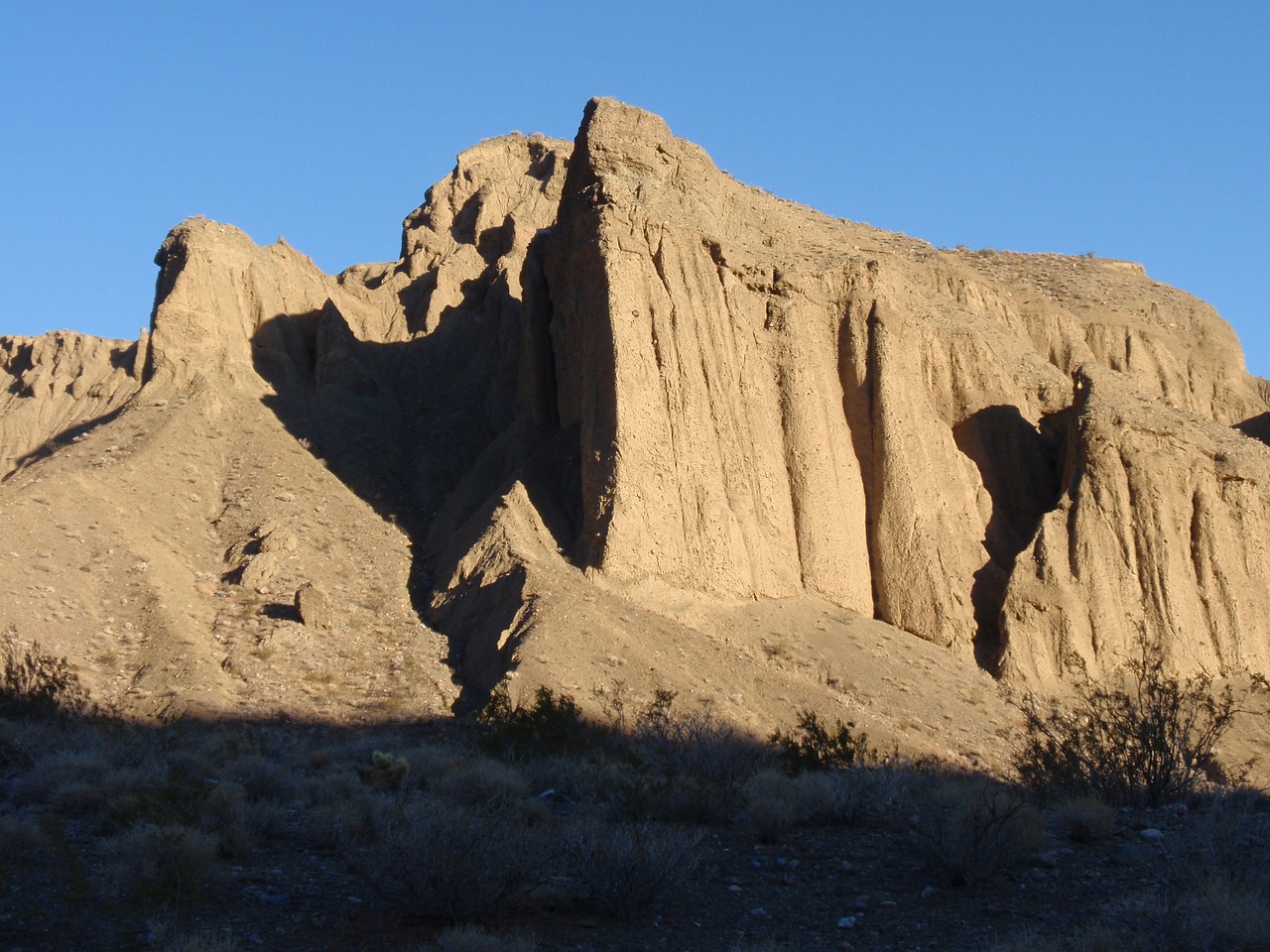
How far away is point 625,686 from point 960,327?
18.6m

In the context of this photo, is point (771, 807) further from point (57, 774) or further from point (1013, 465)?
point (1013, 465)

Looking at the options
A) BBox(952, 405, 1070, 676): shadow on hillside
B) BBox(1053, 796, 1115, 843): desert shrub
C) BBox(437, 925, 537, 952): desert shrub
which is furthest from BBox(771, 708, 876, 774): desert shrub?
BBox(952, 405, 1070, 676): shadow on hillside

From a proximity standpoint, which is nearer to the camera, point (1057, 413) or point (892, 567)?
point (892, 567)

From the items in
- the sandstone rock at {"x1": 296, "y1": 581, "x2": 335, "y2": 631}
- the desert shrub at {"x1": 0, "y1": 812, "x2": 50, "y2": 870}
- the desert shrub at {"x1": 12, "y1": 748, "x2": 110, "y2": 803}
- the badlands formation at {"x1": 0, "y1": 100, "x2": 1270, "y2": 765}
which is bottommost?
the desert shrub at {"x1": 0, "y1": 812, "x2": 50, "y2": 870}

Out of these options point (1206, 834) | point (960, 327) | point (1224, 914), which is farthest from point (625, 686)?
point (960, 327)

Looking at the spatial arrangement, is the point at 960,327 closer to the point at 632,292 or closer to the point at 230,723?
the point at 632,292

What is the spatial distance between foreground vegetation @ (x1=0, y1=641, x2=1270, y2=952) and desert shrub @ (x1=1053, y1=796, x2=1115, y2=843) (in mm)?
31

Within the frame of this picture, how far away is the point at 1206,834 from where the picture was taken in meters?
11.9

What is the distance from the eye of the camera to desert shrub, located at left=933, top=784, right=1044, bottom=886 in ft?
37.1

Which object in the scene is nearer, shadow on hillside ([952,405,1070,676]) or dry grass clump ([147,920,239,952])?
dry grass clump ([147,920,239,952])

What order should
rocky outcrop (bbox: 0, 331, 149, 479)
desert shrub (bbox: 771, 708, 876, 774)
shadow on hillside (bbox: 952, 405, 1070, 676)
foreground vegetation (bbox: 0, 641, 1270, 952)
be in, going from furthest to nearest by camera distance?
rocky outcrop (bbox: 0, 331, 149, 479)
shadow on hillside (bbox: 952, 405, 1070, 676)
desert shrub (bbox: 771, 708, 876, 774)
foreground vegetation (bbox: 0, 641, 1270, 952)

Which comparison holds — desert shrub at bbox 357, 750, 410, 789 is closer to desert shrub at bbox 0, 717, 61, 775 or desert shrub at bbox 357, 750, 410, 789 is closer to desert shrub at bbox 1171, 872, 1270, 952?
desert shrub at bbox 0, 717, 61, 775

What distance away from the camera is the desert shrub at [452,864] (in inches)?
403

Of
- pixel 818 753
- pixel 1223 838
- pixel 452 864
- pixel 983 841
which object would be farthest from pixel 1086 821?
pixel 818 753
